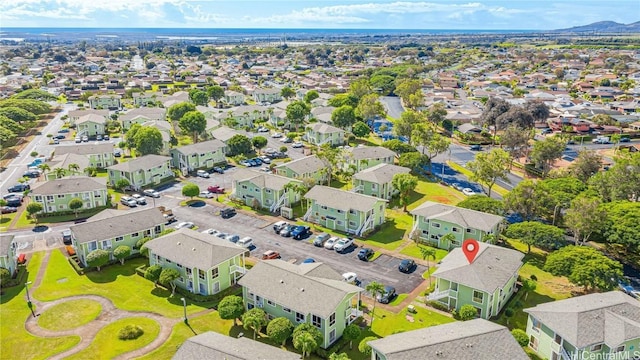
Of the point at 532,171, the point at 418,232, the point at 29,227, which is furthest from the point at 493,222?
the point at 29,227

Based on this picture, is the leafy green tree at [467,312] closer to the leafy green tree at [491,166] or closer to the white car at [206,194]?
the leafy green tree at [491,166]

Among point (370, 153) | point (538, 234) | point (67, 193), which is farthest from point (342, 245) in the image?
point (67, 193)

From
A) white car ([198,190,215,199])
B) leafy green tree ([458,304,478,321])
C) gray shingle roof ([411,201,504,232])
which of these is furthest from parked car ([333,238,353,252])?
white car ([198,190,215,199])

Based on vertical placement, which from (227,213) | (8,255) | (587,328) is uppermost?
(587,328)

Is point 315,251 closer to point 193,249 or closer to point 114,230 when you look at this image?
point 193,249

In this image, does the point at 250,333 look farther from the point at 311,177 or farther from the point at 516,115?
the point at 516,115
